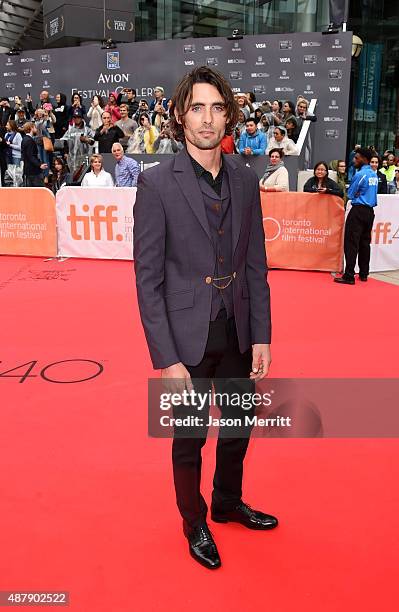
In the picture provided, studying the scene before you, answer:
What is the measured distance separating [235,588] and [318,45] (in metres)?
16.0

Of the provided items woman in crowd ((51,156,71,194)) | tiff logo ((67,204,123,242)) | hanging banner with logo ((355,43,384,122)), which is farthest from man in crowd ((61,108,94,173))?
hanging banner with logo ((355,43,384,122))

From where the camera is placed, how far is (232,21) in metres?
20.6

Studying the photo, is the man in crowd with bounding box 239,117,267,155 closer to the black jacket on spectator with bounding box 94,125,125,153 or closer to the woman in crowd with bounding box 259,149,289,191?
the woman in crowd with bounding box 259,149,289,191

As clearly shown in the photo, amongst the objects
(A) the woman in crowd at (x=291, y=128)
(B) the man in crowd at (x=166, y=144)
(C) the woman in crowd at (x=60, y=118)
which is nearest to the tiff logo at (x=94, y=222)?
(B) the man in crowd at (x=166, y=144)

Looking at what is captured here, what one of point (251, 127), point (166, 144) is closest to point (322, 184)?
point (251, 127)

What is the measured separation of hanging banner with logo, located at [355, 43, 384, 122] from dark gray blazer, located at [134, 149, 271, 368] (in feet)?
79.0

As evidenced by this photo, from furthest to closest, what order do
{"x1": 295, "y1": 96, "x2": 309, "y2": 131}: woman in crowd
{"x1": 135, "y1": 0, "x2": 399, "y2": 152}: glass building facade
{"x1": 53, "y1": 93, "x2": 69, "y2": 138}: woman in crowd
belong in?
{"x1": 135, "y1": 0, "x2": 399, "y2": 152}: glass building facade → {"x1": 53, "y1": 93, "x2": 69, "y2": 138}: woman in crowd → {"x1": 295, "y1": 96, "x2": 309, "y2": 131}: woman in crowd

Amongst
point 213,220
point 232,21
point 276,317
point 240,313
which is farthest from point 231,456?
point 232,21

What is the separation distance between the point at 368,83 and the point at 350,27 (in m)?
2.77

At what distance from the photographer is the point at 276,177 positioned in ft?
30.8

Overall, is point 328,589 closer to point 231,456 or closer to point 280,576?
point 280,576

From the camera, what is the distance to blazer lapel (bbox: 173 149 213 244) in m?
2.18

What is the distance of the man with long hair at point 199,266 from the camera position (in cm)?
218

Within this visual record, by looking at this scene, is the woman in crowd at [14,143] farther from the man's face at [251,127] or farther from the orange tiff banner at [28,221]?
the man's face at [251,127]
